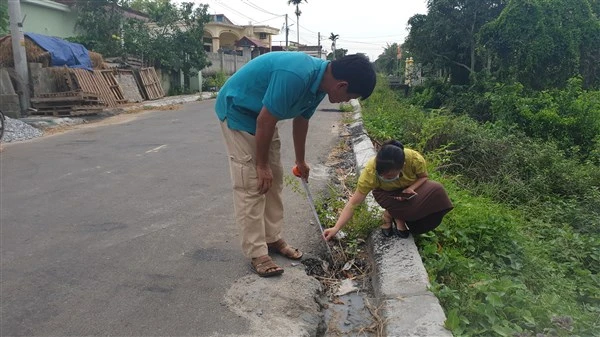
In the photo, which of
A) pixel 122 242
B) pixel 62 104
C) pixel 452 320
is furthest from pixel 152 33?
pixel 452 320

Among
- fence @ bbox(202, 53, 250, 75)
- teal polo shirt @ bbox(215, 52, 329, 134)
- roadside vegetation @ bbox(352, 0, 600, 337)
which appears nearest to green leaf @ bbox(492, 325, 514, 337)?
roadside vegetation @ bbox(352, 0, 600, 337)

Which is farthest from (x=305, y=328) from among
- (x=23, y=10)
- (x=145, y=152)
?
(x=23, y=10)

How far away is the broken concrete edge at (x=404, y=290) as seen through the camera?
2.44 m

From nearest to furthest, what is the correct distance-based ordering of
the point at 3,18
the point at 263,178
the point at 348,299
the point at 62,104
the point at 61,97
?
1. the point at 263,178
2. the point at 348,299
3. the point at 61,97
4. the point at 62,104
5. the point at 3,18

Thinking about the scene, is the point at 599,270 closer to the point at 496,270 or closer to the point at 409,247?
the point at 496,270

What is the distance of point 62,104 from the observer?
1245 centimetres

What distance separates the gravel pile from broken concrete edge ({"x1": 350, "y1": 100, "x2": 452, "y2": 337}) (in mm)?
8337

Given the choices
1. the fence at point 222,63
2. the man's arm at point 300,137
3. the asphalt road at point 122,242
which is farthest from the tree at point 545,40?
the fence at point 222,63

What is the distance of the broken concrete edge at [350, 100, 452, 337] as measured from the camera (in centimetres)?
244

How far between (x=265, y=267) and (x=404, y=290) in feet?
2.94

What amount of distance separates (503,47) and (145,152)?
11.6 m

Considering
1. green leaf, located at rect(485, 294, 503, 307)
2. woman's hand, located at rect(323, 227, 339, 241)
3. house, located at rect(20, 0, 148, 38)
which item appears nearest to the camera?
green leaf, located at rect(485, 294, 503, 307)

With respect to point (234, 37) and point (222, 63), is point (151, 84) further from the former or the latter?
point (234, 37)

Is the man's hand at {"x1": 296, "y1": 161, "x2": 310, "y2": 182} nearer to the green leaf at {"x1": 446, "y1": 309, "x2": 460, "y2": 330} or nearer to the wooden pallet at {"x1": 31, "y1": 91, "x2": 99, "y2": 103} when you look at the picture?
the green leaf at {"x1": 446, "y1": 309, "x2": 460, "y2": 330}
